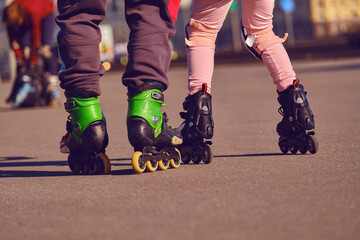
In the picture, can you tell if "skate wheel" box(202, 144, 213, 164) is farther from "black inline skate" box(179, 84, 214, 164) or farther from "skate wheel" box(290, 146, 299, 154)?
"skate wheel" box(290, 146, 299, 154)

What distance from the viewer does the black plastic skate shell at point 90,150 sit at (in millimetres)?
3607

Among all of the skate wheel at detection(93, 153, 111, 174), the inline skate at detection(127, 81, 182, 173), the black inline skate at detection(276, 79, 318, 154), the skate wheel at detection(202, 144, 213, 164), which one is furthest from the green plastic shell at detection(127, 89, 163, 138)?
the black inline skate at detection(276, 79, 318, 154)

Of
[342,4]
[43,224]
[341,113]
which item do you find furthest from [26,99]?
[342,4]

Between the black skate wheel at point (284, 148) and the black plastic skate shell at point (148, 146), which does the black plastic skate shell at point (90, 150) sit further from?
the black skate wheel at point (284, 148)

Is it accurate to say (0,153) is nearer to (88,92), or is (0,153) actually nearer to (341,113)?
(88,92)

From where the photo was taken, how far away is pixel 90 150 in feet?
12.0

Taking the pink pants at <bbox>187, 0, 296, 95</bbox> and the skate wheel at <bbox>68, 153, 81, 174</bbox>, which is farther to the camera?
the pink pants at <bbox>187, 0, 296, 95</bbox>

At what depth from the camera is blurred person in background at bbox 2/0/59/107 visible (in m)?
10.3

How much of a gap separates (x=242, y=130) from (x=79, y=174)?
6.96 feet

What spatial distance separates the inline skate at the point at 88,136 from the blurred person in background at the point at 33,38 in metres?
6.65

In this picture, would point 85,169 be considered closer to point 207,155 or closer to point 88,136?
point 88,136

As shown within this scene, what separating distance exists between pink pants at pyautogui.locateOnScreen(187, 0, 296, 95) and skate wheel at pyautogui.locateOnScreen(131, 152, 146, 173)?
1.91 feet

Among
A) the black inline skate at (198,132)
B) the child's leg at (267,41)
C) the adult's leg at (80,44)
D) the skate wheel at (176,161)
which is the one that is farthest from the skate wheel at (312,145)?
the adult's leg at (80,44)

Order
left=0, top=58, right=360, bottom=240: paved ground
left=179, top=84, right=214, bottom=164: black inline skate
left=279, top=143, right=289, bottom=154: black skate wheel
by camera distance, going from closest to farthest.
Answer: left=0, top=58, right=360, bottom=240: paved ground → left=179, top=84, right=214, bottom=164: black inline skate → left=279, top=143, right=289, bottom=154: black skate wheel
